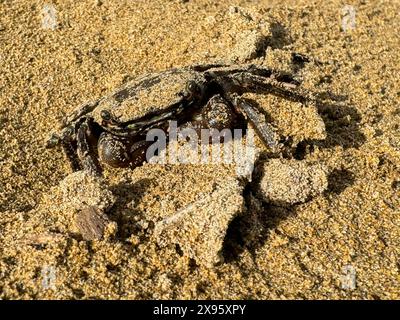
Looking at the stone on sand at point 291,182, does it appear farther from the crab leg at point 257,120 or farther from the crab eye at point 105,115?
the crab eye at point 105,115

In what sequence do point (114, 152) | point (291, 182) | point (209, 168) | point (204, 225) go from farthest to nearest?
point (114, 152), point (209, 168), point (291, 182), point (204, 225)

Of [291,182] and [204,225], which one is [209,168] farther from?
[204,225]

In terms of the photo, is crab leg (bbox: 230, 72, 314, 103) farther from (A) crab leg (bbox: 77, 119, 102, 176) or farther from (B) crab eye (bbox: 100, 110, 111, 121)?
(A) crab leg (bbox: 77, 119, 102, 176)

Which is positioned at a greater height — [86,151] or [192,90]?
[192,90]

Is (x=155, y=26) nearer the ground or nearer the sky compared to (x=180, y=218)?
nearer the sky

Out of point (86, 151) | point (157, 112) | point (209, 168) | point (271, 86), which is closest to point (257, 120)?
point (271, 86)

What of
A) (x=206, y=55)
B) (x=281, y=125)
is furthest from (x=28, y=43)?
(x=281, y=125)

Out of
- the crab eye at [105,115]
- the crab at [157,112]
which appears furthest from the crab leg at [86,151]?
the crab eye at [105,115]
